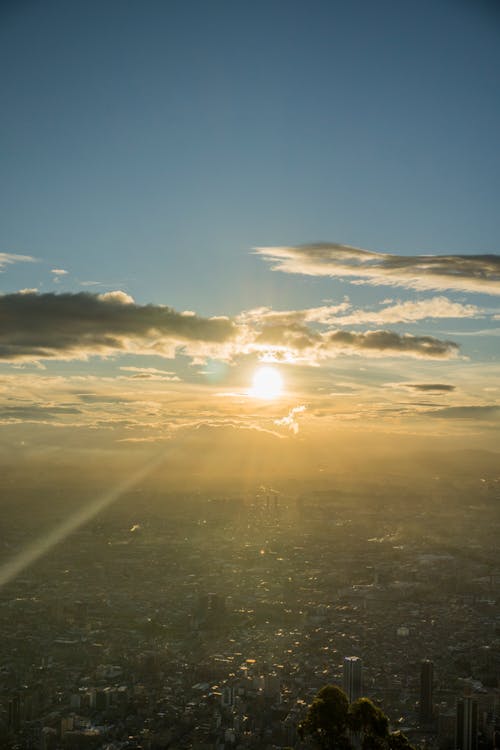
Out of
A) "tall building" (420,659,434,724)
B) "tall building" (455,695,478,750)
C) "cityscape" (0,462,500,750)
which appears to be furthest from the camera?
"tall building" (420,659,434,724)

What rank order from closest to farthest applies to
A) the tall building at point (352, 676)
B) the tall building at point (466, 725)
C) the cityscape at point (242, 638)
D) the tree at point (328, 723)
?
the tree at point (328, 723) < the tall building at point (466, 725) < the cityscape at point (242, 638) < the tall building at point (352, 676)

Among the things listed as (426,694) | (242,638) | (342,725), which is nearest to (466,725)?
(426,694)

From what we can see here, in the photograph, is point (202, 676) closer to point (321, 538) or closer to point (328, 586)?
point (328, 586)

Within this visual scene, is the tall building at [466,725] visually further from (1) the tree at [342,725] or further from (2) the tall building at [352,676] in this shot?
(1) the tree at [342,725]

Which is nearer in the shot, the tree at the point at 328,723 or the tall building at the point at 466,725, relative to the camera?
the tree at the point at 328,723

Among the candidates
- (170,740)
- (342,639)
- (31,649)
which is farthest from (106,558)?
(170,740)

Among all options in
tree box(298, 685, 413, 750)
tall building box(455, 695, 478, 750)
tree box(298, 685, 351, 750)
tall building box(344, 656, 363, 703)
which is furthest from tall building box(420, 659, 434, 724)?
tree box(298, 685, 351, 750)

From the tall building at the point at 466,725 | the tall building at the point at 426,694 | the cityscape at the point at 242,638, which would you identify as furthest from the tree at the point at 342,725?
the tall building at the point at 426,694

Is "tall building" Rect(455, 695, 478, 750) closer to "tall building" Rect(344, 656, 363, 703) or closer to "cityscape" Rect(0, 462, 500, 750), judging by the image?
"cityscape" Rect(0, 462, 500, 750)
